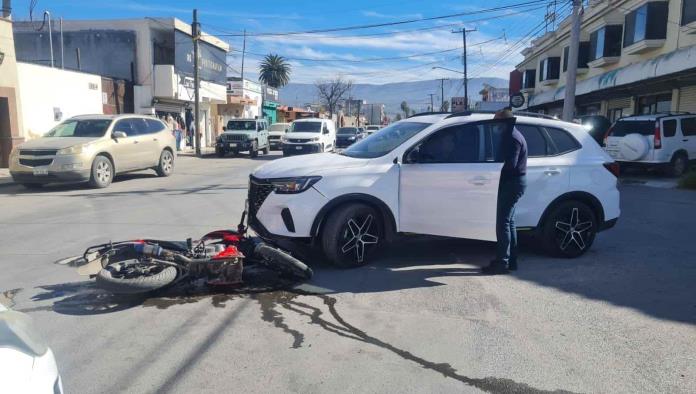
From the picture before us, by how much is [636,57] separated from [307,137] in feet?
Answer: 51.0

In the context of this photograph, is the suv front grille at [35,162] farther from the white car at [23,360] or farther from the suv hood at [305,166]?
the white car at [23,360]

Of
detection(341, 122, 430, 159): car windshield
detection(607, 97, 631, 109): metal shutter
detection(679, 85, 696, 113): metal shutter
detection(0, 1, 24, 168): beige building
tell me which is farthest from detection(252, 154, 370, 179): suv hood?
detection(607, 97, 631, 109): metal shutter

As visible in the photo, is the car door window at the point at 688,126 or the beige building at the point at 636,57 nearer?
the car door window at the point at 688,126

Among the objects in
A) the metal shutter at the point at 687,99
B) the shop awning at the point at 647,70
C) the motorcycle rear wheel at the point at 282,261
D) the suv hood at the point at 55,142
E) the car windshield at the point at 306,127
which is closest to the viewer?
the motorcycle rear wheel at the point at 282,261

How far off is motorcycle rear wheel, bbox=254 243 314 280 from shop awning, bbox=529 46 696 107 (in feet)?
52.8

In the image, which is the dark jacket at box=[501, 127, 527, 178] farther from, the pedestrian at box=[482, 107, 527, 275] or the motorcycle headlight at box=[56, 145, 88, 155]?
the motorcycle headlight at box=[56, 145, 88, 155]

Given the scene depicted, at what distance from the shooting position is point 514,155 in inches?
225

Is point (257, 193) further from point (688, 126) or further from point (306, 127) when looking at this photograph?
point (306, 127)

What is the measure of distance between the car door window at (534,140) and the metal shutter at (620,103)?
2326 centimetres

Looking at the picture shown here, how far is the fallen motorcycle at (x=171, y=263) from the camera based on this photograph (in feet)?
15.5

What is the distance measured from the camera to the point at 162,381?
11.3ft

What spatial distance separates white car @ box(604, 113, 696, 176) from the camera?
15828mm

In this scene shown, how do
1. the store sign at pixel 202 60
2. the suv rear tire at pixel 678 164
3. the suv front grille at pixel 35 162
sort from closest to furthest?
1. the suv front grille at pixel 35 162
2. the suv rear tire at pixel 678 164
3. the store sign at pixel 202 60

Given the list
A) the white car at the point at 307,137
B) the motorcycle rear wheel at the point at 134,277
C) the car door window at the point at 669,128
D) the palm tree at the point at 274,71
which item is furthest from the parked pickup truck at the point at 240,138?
the palm tree at the point at 274,71
